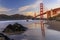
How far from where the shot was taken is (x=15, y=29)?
3.74 ft

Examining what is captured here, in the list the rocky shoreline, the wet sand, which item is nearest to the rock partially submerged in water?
the rocky shoreline

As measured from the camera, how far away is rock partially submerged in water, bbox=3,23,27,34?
113cm

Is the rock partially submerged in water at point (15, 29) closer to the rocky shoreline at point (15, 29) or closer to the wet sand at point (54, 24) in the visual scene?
the rocky shoreline at point (15, 29)

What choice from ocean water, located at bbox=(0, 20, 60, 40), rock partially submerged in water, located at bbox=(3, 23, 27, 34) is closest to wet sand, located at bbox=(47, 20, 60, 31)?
ocean water, located at bbox=(0, 20, 60, 40)

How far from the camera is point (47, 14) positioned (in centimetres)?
115

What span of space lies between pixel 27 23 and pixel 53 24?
234 mm

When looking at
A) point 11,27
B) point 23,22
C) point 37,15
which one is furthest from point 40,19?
point 11,27

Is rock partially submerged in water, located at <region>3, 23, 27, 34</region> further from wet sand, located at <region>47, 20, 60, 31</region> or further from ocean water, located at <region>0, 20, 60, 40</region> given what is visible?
wet sand, located at <region>47, 20, 60, 31</region>

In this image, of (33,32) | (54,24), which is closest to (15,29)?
(33,32)

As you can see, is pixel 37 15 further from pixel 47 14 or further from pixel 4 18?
pixel 4 18

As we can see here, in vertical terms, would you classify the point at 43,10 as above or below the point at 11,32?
above

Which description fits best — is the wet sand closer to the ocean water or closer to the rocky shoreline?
the ocean water

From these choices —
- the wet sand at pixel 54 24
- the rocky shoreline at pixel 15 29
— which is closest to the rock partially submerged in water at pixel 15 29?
the rocky shoreline at pixel 15 29

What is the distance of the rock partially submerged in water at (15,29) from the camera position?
113 cm
